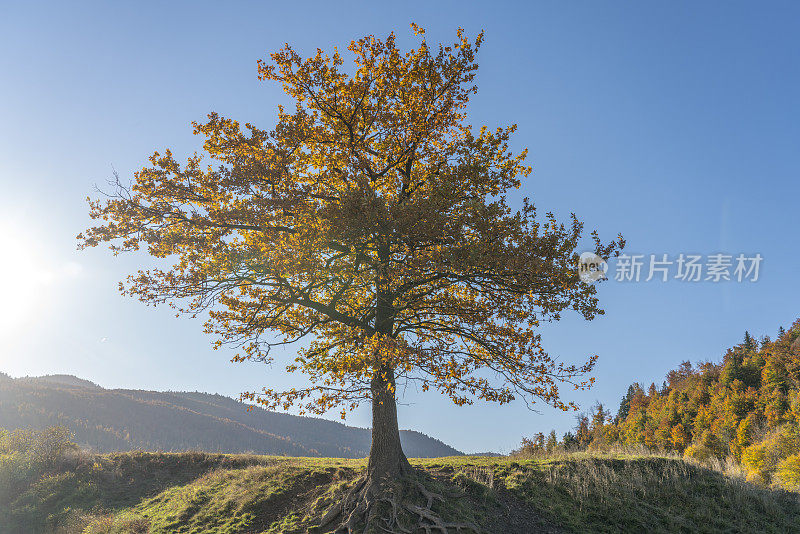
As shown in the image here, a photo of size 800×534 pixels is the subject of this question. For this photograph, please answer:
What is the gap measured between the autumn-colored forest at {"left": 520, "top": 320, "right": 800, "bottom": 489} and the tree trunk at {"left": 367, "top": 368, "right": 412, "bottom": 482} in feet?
32.0

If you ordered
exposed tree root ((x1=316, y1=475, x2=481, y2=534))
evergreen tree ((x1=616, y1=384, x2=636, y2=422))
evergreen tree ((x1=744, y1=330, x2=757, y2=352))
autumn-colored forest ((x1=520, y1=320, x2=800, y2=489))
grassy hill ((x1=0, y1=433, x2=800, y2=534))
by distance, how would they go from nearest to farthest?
exposed tree root ((x1=316, y1=475, x2=481, y2=534))
grassy hill ((x1=0, y1=433, x2=800, y2=534))
autumn-colored forest ((x1=520, y1=320, x2=800, y2=489))
evergreen tree ((x1=744, y1=330, x2=757, y2=352))
evergreen tree ((x1=616, y1=384, x2=636, y2=422))

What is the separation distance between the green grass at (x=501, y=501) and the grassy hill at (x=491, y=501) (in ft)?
0.12

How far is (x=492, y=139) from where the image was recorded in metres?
14.2

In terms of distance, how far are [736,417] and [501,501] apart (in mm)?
59823

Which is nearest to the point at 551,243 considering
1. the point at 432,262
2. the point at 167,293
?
the point at 432,262

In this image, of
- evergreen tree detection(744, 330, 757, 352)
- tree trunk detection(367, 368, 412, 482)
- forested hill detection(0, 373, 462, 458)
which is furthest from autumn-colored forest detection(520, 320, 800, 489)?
forested hill detection(0, 373, 462, 458)

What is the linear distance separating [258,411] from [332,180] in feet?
626

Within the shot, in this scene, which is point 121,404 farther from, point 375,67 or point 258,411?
point 375,67

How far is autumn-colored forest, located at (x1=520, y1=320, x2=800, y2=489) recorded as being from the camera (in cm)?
3572

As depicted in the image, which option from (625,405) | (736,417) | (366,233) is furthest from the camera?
(625,405)

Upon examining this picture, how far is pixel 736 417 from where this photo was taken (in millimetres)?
56156

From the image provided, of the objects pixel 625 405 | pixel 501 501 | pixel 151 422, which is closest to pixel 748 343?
pixel 625 405

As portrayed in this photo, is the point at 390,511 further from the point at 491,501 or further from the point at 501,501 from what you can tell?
the point at 501,501

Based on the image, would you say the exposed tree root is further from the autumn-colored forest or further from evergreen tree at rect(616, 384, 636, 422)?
evergreen tree at rect(616, 384, 636, 422)
